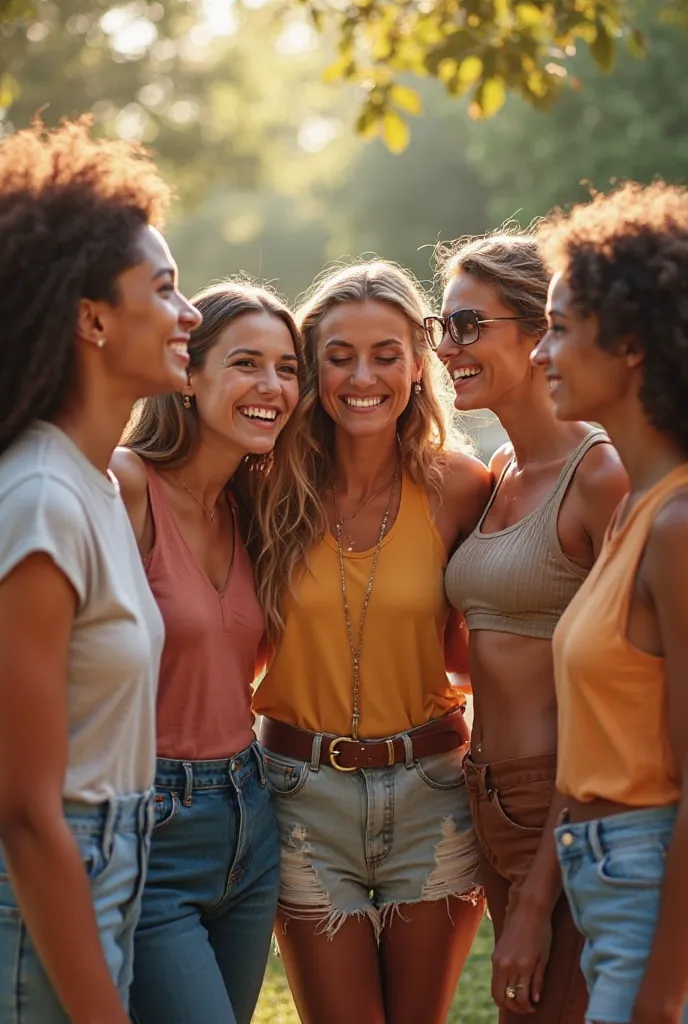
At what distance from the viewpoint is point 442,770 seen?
4.18 metres

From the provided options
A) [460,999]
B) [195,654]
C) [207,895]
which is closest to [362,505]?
[195,654]

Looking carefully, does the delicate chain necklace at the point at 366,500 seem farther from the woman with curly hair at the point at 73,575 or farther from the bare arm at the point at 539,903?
the woman with curly hair at the point at 73,575

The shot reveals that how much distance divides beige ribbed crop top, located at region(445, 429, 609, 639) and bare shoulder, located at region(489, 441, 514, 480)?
1.48 ft

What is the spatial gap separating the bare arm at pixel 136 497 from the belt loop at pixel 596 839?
59.7 inches

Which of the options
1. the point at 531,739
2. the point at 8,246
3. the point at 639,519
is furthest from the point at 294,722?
the point at 8,246

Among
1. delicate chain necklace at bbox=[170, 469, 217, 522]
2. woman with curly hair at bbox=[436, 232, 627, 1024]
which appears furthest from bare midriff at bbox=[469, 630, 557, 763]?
delicate chain necklace at bbox=[170, 469, 217, 522]

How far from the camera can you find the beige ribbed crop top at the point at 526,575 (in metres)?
3.79

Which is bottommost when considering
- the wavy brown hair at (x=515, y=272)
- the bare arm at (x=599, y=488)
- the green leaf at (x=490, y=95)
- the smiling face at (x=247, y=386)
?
the bare arm at (x=599, y=488)

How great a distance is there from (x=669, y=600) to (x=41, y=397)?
1.45m

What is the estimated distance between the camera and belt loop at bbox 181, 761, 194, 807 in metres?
3.67

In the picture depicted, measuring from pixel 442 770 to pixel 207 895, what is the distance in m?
0.89

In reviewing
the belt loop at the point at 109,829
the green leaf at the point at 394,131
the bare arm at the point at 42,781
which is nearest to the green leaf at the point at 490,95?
the green leaf at the point at 394,131

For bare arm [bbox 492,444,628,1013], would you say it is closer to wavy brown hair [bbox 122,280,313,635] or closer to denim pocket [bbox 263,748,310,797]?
denim pocket [bbox 263,748,310,797]

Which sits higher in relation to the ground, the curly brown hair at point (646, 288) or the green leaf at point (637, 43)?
the green leaf at point (637, 43)
